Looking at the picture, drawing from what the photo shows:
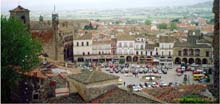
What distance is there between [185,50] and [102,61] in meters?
11.9

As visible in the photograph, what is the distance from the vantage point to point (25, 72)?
28.6 metres

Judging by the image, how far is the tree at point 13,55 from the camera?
25.4 metres

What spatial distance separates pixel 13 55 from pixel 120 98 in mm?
7095

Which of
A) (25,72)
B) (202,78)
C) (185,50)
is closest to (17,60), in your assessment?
(25,72)

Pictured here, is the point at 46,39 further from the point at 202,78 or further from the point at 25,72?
the point at 25,72

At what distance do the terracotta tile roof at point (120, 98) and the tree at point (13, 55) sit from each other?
5408 mm

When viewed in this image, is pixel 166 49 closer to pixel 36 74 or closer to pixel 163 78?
pixel 163 78

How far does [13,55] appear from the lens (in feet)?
86.0

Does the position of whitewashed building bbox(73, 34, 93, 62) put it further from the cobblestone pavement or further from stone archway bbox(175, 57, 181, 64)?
the cobblestone pavement

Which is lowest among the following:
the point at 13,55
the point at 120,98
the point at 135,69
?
the point at 135,69

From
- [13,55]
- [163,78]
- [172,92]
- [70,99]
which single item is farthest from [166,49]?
[70,99]

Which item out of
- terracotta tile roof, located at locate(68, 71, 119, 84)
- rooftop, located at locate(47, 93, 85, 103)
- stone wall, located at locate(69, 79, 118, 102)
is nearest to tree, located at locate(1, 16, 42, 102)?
rooftop, located at locate(47, 93, 85, 103)

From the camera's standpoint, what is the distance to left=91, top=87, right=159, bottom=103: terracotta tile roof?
73.1 feet

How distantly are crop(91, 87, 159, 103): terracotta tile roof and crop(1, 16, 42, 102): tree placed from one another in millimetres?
5408
